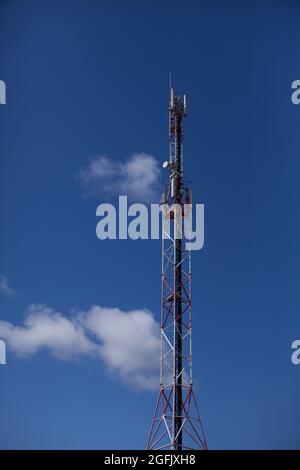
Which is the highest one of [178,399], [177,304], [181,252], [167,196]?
[167,196]

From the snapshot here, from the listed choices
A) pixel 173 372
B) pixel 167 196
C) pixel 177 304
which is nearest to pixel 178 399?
pixel 173 372

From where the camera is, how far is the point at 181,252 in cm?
3509

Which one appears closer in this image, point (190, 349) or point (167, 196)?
point (190, 349)

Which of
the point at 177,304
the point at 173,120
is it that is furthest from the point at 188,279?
the point at 173,120

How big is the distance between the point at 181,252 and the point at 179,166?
16.8 feet
